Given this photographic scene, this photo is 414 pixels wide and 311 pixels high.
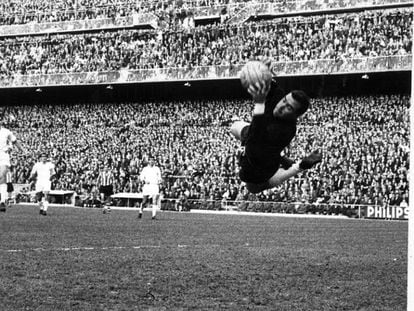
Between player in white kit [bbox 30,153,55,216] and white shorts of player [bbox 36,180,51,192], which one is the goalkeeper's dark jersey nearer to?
player in white kit [bbox 30,153,55,216]

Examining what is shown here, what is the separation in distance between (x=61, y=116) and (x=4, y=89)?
4.86 m

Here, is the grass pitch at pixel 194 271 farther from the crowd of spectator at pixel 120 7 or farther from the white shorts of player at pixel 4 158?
the crowd of spectator at pixel 120 7

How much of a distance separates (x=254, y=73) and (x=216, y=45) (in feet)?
119

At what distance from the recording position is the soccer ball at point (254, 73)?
392 cm

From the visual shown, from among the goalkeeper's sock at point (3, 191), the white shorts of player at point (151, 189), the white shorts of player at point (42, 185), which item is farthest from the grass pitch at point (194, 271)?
the white shorts of player at point (151, 189)

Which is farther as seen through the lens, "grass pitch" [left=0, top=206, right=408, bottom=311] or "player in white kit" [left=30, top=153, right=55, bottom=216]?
"player in white kit" [left=30, top=153, right=55, bottom=216]

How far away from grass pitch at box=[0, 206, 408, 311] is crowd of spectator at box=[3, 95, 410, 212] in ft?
47.5

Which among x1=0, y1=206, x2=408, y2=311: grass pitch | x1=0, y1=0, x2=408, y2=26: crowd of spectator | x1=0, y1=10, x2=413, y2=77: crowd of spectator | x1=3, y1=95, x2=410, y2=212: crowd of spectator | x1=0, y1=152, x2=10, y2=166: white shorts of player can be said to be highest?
x1=0, y1=0, x2=408, y2=26: crowd of spectator

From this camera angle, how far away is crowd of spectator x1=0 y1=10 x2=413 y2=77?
3641 cm

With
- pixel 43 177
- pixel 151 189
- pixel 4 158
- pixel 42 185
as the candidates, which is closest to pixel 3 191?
pixel 4 158

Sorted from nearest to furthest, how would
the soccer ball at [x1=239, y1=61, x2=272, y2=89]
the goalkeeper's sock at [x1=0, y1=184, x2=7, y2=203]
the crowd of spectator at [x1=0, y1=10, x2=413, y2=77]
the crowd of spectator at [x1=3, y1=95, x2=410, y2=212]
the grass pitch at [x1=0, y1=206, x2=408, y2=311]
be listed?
the soccer ball at [x1=239, y1=61, x2=272, y2=89]
the grass pitch at [x1=0, y1=206, x2=408, y2=311]
the goalkeeper's sock at [x1=0, y1=184, x2=7, y2=203]
the crowd of spectator at [x1=3, y1=95, x2=410, y2=212]
the crowd of spectator at [x1=0, y1=10, x2=413, y2=77]

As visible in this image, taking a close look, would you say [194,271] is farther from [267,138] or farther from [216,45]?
[216,45]

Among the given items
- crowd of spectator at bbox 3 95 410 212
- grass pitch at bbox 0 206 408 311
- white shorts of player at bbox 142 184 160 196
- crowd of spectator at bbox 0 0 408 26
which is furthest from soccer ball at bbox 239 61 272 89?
crowd of spectator at bbox 0 0 408 26

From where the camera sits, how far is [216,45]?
40.0m
